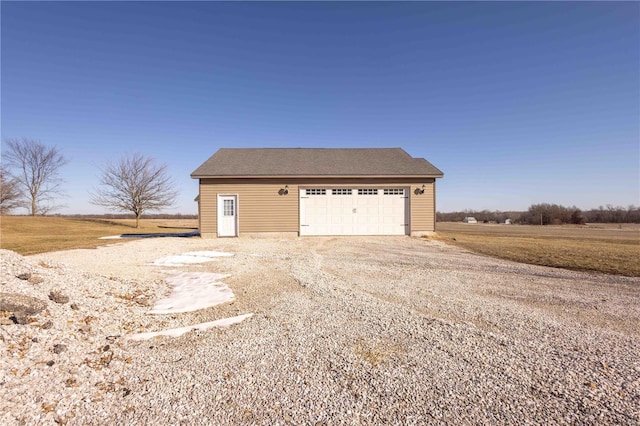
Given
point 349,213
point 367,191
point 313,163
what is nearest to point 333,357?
point 349,213

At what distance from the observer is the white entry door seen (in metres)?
14.3

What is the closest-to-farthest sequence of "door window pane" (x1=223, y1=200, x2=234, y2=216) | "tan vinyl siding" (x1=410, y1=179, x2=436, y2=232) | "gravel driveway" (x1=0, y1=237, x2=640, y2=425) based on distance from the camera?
1. "gravel driveway" (x1=0, y1=237, x2=640, y2=425)
2. "door window pane" (x1=223, y1=200, x2=234, y2=216)
3. "tan vinyl siding" (x1=410, y1=179, x2=436, y2=232)

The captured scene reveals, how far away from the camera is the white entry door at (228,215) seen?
14336mm

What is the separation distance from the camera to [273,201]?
1459cm

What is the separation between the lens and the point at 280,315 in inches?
156

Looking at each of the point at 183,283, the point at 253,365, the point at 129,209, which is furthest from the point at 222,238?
the point at 129,209

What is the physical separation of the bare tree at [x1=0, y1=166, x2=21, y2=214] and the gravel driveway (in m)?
34.4

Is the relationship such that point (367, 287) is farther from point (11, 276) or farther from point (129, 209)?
point (129, 209)

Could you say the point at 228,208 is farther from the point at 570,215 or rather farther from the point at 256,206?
the point at 570,215

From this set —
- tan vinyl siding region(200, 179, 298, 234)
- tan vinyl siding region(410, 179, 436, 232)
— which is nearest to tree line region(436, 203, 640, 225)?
tan vinyl siding region(410, 179, 436, 232)

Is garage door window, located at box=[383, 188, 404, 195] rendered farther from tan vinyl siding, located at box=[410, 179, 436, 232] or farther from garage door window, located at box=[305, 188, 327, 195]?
garage door window, located at box=[305, 188, 327, 195]

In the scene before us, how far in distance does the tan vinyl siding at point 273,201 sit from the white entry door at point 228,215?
21 centimetres

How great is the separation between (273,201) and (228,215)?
2399 millimetres

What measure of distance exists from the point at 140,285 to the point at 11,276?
1745 mm
